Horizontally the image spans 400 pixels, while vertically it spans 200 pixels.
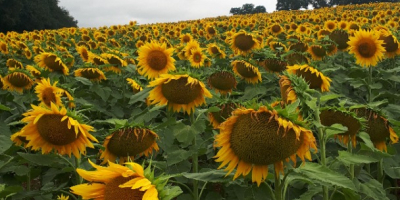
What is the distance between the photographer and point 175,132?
2637 mm

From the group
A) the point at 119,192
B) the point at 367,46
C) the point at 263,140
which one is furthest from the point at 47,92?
the point at 367,46

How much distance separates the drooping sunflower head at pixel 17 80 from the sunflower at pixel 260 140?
3166 millimetres

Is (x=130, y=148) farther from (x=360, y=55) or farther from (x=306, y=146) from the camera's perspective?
(x=360, y=55)

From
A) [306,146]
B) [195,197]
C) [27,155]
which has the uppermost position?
[306,146]

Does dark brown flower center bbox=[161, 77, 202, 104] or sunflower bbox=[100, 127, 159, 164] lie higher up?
dark brown flower center bbox=[161, 77, 202, 104]

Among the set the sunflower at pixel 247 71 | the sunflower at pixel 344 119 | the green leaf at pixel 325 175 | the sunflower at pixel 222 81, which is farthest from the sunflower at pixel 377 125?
the sunflower at pixel 247 71

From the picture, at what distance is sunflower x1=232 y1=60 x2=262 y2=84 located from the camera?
451 centimetres

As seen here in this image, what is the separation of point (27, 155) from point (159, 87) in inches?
39.5

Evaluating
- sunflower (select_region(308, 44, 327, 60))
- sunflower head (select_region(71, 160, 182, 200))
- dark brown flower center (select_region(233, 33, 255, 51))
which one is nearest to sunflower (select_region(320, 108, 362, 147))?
sunflower head (select_region(71, 160, 182, 200))

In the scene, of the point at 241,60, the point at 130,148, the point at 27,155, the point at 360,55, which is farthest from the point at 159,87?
the point at 360,55

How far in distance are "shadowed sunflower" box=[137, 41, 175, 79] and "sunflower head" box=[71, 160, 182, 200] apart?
9.26 ft

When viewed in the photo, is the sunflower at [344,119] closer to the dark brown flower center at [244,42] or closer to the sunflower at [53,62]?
the sunflower at [53,62]

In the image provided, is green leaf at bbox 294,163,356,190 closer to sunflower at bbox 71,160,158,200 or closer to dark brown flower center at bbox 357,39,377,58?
sunflower at bbox 71,160,158,200

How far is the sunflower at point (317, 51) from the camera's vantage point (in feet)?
17.9
